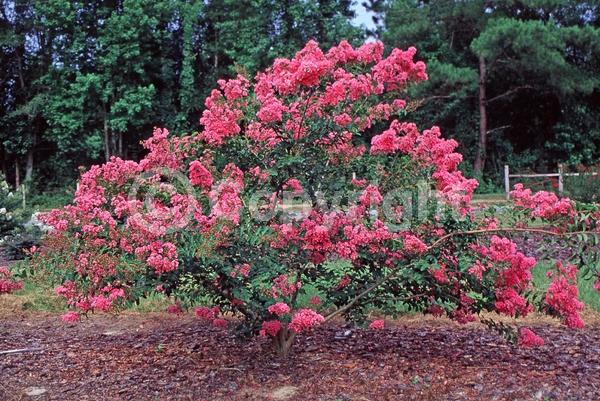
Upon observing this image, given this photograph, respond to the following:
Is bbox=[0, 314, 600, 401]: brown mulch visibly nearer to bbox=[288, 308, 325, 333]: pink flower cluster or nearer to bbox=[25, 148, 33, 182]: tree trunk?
bbox=[288, 308, 325, 333]: pink flower cluster

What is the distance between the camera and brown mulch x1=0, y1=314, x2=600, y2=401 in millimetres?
3484

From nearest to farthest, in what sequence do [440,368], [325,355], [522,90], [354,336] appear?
[440,368] < [325,355] < [354,336] < [522,90]

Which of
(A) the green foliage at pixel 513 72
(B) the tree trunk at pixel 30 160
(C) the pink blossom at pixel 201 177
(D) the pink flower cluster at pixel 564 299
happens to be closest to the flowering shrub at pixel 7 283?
(C) the pink blossom at pixel 201 177

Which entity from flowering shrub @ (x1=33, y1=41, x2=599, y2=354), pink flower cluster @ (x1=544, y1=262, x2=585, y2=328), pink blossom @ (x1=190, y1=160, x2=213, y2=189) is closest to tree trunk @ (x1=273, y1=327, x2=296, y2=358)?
flowering shrub @ (x1=33, y1=41, x2=599, y2=354)

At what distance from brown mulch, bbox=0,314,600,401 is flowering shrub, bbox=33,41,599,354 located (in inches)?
11.6

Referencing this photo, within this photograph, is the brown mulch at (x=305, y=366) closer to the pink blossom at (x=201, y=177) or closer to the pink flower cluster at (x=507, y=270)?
the pink flower cluster at (x=507, y=270)

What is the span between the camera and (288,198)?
12.9 ft

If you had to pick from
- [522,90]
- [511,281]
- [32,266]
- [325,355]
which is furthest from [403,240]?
[522,90]

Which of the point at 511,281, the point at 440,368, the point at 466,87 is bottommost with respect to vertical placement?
the point at 440,368

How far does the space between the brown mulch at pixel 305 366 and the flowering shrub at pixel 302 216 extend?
0.30 meters

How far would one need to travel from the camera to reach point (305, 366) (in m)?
3.91

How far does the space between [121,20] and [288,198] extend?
1970 centimetres

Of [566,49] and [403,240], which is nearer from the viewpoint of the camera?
[403,240]

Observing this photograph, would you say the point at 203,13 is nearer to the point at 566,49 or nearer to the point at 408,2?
the point at 408,2
